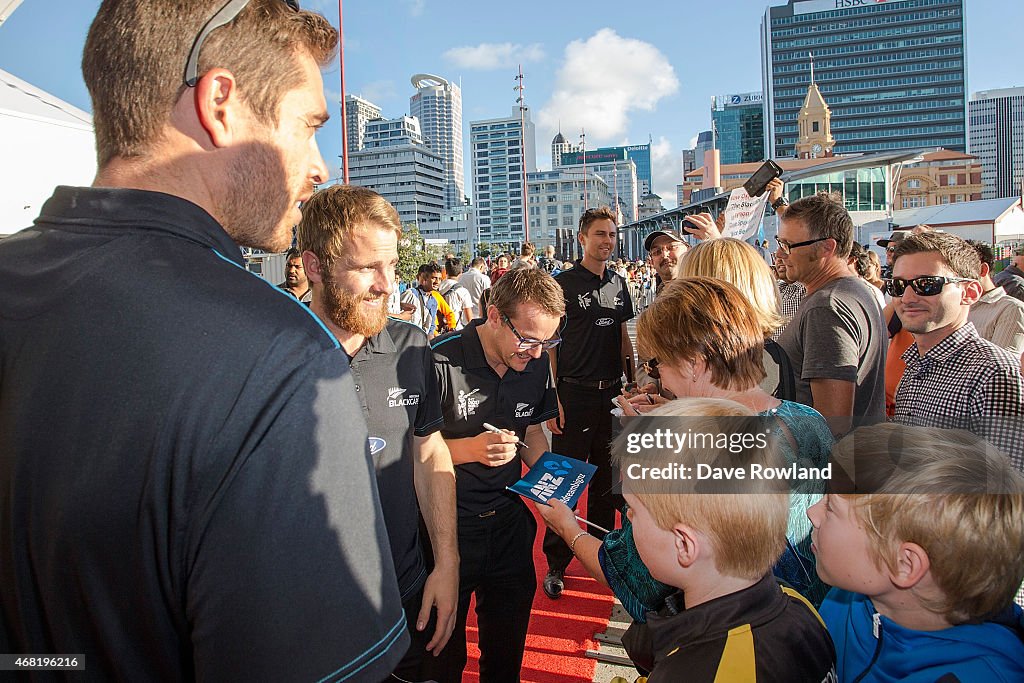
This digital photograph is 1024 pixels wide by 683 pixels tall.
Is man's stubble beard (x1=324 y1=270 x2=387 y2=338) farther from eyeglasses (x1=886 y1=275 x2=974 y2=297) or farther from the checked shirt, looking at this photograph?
eyeglasses (x1=886 y1=275 x2=974 y2=297)

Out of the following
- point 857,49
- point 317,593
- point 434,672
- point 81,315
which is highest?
point 857,49

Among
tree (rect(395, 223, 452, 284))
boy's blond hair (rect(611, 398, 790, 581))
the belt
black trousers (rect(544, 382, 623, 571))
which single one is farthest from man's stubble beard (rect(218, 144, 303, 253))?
tree (rect(395, 223, 452, 284))

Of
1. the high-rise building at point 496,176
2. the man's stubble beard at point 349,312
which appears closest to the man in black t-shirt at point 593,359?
the man's stubble beard at point 349,312

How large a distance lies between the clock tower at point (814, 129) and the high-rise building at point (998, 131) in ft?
305

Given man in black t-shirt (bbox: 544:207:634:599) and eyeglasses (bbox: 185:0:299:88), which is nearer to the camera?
eyeglasses (bbox: 185:0:299:88)

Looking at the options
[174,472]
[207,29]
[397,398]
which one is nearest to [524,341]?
[397,398]

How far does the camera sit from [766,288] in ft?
8.16

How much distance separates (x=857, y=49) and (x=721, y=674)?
157 m

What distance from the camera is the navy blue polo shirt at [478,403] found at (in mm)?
2736

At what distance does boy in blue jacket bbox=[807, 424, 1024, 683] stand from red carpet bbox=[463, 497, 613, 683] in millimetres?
2194

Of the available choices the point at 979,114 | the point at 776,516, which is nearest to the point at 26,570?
the point at 776,516

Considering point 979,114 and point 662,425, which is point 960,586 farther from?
point 979,114

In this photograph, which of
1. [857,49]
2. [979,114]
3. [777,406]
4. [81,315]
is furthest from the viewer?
[979,114]

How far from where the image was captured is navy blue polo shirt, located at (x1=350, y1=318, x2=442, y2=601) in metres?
2.18
